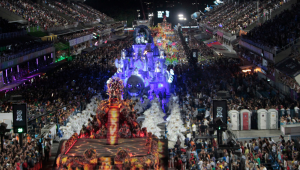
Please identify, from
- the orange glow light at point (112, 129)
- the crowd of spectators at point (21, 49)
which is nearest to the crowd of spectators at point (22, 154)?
the orange glow light at point (112, 129)

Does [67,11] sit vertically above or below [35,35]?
above

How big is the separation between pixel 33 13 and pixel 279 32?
36.8m

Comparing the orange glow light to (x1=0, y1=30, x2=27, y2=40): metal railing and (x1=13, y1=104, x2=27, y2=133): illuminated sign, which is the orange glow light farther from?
(x1=0, y1=30, x2=27, y2=40): metal railing

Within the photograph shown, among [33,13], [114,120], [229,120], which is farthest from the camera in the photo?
[33,13]

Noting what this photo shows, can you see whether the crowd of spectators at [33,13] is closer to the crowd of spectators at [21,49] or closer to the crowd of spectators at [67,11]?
the crowd of spectators at [21,49]

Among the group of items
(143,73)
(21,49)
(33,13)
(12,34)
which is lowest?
(143,73)

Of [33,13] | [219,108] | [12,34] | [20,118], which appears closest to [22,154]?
[20,118]

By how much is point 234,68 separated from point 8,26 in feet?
83.7

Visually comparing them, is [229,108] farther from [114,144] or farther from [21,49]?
[21,49]

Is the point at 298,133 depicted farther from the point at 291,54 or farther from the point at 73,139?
the point at 73,139

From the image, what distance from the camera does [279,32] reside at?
34.5 metres

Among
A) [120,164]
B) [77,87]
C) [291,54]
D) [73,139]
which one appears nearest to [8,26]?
[77,87]

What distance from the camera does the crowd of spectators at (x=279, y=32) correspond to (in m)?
31.7

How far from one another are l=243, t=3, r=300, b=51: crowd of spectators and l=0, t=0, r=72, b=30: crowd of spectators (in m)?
29.3
